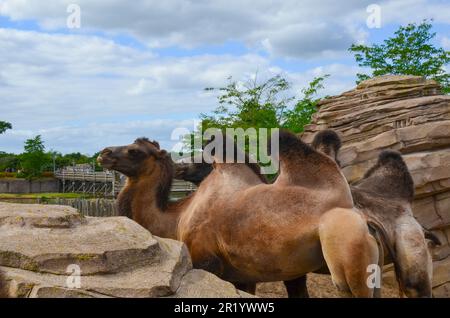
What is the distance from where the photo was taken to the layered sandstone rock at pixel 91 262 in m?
3.52

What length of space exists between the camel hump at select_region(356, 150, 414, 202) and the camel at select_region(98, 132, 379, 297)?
1203mm

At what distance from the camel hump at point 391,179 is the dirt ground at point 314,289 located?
322 centimetres

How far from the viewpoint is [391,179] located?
5.81m

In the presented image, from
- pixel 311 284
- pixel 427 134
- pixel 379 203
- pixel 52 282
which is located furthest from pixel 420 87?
pixel 52 282

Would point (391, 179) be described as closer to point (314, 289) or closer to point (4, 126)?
point (314, 289)

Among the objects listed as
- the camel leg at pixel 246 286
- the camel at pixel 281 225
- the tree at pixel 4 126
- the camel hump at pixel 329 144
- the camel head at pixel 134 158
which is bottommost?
the camel leg at pixel 246 286

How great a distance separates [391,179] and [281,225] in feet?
6.11

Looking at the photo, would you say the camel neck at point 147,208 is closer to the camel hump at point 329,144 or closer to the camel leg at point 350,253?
the camel hump at point 329,144

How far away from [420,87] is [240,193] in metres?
8.22

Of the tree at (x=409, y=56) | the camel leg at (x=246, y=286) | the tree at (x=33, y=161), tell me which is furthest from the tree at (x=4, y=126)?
the camel leg at (x=246, y=286)

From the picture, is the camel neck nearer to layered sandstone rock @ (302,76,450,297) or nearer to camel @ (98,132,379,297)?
camel @ (98,132,379,297)

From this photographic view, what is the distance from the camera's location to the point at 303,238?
433cm

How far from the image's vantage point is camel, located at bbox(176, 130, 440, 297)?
506 centimetres

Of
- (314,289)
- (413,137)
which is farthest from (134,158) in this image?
(413,137)
